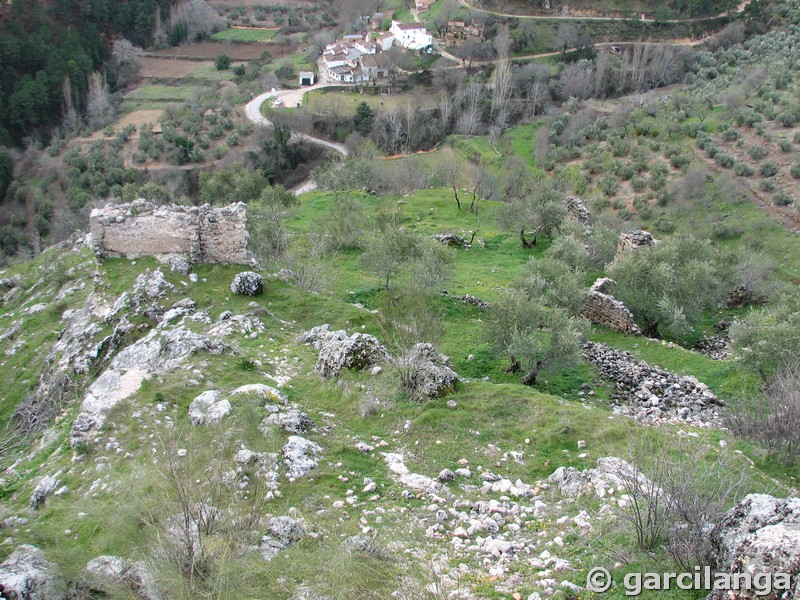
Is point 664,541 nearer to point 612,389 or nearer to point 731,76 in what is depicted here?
point 612,389

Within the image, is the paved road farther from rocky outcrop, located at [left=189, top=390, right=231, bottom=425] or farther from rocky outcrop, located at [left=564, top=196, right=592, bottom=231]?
rocky outcrop, located at [left=189, top=390, right=231, bottom=425]

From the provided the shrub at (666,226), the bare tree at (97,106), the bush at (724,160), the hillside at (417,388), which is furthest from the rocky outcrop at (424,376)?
the bare tree at (97,106)

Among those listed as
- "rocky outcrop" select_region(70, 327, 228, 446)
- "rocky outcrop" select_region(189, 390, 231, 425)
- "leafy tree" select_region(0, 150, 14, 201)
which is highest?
"rocky outcrop" select_region(189, 390, 231, 425)

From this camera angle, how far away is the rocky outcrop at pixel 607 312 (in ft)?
75.8

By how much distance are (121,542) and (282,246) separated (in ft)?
63.5

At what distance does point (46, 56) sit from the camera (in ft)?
265

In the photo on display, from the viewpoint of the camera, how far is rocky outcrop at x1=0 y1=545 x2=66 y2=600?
24.8 ft

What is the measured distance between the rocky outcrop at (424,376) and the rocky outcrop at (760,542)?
741cm

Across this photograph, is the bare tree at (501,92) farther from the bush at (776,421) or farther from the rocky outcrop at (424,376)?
the bush at (776,421)

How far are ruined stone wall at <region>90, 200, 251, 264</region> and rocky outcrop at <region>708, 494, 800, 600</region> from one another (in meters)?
17.2

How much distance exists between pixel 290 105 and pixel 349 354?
68.4 meters

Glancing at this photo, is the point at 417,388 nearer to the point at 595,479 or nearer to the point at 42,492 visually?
the point at 595,479

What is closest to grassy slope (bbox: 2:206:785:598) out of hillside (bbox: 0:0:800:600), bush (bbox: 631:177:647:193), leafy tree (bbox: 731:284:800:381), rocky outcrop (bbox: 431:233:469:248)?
hillside (bbox: 0:0:800:600)

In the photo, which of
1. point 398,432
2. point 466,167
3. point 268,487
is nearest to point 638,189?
point 466,167
